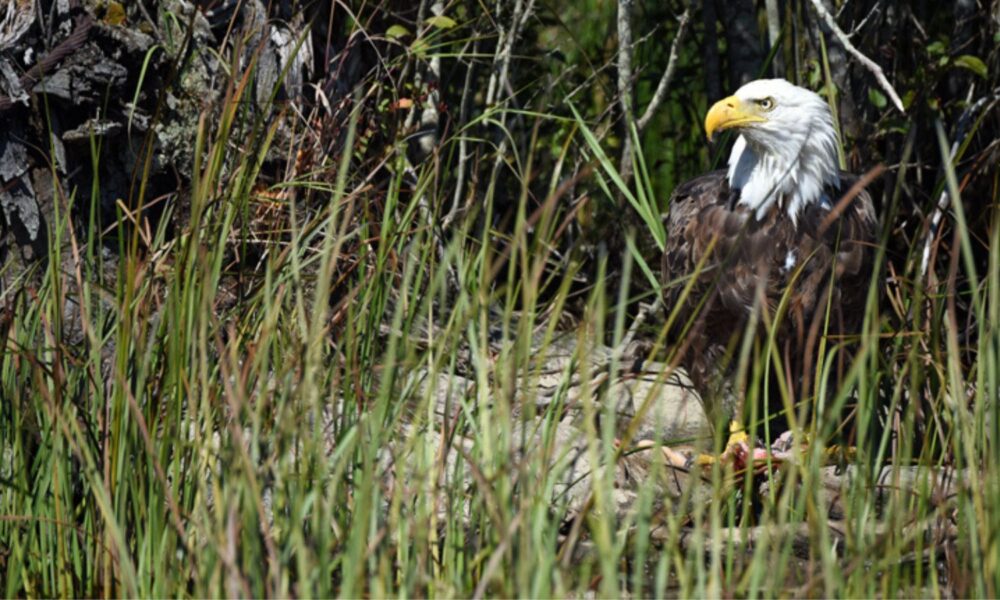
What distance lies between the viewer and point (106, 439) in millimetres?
2547

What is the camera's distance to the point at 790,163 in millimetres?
4430

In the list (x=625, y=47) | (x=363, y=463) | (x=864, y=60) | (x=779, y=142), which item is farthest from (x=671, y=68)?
(x=363, y=463)

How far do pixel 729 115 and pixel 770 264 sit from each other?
1.57ft

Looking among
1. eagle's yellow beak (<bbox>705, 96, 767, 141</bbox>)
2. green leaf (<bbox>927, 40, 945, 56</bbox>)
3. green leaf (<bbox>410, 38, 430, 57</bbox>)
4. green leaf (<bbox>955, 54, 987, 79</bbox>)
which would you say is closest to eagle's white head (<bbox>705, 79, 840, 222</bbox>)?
eagle's yellow beak (<bbox>705, 96, 767, 141</bbox>)

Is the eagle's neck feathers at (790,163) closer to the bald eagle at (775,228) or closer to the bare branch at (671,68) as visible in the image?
the bald eagle at (775,228)

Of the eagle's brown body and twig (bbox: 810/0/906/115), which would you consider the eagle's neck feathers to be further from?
twig (bbox: 810/0/906/115)

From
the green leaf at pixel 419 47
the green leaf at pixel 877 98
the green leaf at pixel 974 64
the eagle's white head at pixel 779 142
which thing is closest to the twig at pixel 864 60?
the eagle's white head at pixel 779 142

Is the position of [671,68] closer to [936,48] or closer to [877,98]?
[877,98]

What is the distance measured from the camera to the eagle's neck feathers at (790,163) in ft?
14.3

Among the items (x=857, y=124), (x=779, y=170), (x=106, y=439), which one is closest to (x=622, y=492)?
(x=779, y=170)

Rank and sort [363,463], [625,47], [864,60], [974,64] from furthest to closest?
[625,47], [974,64], [864,60], [363,463]

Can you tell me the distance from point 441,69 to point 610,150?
73cm

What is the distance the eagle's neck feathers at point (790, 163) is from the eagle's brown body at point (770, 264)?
0.03 metres

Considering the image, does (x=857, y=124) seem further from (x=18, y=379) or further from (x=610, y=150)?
(x=18, y=379)
